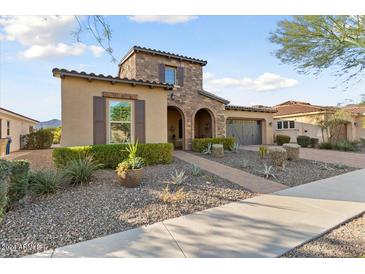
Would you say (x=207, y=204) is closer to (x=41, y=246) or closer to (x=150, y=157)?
(x=41, y=246)

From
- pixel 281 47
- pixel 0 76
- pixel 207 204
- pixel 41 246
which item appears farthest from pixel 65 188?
pixel 281 47

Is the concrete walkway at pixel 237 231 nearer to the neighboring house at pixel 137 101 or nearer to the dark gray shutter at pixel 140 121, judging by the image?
the dark gray shutter at pixel 140 121

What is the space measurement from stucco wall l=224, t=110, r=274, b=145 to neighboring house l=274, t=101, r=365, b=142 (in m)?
4.64

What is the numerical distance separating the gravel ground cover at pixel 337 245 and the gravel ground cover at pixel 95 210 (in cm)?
221

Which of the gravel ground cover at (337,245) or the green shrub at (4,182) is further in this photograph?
the green shrub at (4,182)

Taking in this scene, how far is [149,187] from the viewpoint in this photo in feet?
21.3

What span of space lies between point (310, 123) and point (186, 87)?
15.7 meters

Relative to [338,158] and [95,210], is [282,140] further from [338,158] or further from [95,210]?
[95,210]

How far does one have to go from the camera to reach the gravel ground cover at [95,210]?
146 inches

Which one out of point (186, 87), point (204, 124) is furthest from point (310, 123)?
point (186, 87)

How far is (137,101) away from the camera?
420 inches

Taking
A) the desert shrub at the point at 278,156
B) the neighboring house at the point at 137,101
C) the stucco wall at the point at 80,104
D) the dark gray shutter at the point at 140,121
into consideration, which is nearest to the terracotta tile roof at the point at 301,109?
the neighboring house at the point at 137,101

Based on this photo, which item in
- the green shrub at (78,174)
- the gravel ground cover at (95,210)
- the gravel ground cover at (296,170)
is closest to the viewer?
the gravel ground cover at (95,210)

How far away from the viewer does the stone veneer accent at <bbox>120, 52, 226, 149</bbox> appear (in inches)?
564
